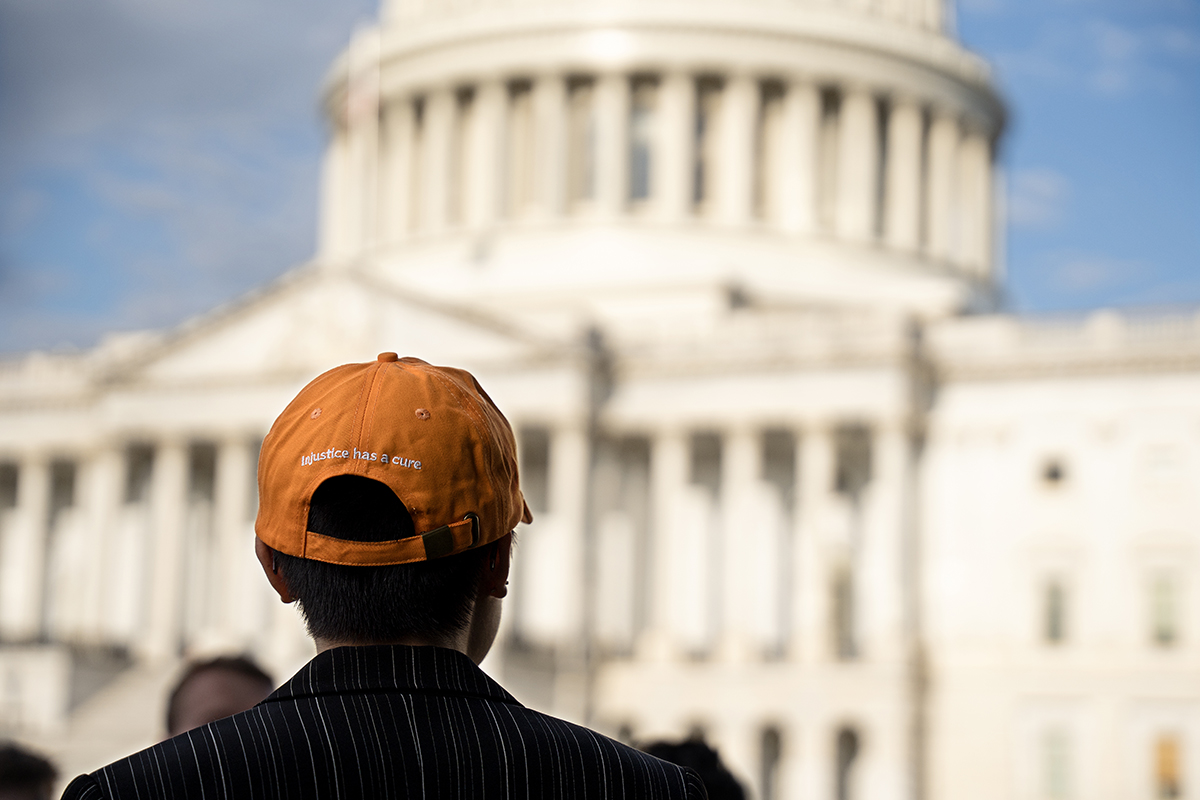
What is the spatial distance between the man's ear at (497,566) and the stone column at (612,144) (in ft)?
239

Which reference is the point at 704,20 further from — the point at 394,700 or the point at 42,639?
the point at 394,700

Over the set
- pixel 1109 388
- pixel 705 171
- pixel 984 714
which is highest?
pixel 705 171

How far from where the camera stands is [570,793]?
3865 mm

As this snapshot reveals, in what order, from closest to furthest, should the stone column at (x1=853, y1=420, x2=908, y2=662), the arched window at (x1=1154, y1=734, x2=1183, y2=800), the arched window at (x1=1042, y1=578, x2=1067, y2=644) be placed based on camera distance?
the arched window at (x1=1154, y1=734, x2=1183, y2=800) < the stone column at (x1=853, y1=420, x2=908, y2=662) < the arched window at (x1=1042, y1=578, x2=1067, y2=644)

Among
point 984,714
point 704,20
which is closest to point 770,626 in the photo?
point 984,714

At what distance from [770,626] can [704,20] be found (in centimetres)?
3052

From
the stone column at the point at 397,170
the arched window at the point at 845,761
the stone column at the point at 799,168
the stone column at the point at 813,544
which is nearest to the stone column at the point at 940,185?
the stone column at the point at 799,168

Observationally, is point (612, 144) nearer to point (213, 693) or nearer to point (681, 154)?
point (681, 154)

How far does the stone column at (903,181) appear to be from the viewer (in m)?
79.6

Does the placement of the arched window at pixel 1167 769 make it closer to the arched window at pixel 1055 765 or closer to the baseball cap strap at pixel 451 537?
the arched window at pixel 1055 765

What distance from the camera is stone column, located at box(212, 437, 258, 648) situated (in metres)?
62.6

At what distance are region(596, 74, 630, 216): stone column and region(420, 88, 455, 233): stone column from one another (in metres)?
7.48

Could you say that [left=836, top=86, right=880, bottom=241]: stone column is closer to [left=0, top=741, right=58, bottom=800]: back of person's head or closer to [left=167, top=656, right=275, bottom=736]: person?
[left=167, top=656, right=275, bottom=736]: person

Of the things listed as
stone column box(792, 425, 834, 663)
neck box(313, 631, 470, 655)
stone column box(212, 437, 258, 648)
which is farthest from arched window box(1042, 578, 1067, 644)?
neck box(313, 631, 470, 655)
